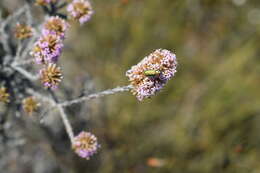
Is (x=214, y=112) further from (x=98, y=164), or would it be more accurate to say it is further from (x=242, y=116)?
(x=98, y=164)

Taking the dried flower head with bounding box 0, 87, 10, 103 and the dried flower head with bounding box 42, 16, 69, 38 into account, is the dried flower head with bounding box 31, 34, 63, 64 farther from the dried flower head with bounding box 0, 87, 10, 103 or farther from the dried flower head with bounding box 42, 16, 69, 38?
the dried flower head with bounding box 0, 87, 10, 103

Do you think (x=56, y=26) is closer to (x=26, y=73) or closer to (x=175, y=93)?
(x=26, y=73)

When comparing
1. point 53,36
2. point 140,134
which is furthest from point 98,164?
point 53,36

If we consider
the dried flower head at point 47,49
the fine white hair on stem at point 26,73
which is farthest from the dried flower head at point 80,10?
the fine white hair on stem at point 26,73

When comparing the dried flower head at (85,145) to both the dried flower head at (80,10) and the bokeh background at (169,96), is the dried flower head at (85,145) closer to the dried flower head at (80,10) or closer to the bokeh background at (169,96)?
the dried flower head at (80,10)

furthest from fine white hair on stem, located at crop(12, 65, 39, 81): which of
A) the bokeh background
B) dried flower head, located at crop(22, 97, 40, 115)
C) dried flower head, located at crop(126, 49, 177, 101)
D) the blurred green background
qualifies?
the blurred green background

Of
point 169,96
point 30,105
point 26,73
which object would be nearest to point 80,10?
point 26,73
